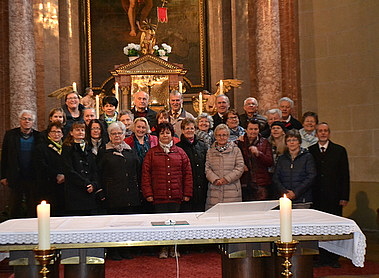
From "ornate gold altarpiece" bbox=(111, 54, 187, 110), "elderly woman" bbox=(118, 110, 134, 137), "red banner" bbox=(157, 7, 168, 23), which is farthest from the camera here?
"red banner" bbox=(157, 7, 168, 23)

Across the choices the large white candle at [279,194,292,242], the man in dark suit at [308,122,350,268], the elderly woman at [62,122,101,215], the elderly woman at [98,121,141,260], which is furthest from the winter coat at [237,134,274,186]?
the large white candle at [279,194,292,242]

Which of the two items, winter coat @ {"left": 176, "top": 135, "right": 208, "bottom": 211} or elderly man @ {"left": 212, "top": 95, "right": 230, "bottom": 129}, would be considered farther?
elderly man @ {"left": 212, "top": 95, "right": 230, "bottom": 129}

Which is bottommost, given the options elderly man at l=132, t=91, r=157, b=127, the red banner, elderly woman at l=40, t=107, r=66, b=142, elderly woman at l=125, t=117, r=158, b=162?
elderly woman at l=125, t=117, r=158, b=162

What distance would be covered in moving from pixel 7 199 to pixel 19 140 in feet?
10.1

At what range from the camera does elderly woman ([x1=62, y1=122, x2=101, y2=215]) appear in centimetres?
643

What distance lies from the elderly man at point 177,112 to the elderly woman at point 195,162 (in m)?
0.73

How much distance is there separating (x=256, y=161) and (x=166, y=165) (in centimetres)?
110

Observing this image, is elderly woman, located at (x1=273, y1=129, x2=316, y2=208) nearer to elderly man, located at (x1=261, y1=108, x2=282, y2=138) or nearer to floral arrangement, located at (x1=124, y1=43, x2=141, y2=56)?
elderly man, located at (x1=261, y1=108, x2=282, y2=138)

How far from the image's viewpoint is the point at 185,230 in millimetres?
3986

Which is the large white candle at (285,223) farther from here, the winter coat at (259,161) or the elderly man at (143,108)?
the elderly man at (143,108)

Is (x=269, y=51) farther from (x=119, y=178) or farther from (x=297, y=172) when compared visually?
(x=119, y=178)

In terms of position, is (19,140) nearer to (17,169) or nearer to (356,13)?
(17,169)

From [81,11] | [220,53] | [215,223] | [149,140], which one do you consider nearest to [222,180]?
[149,140]

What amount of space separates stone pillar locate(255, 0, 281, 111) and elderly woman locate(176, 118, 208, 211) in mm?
3298
